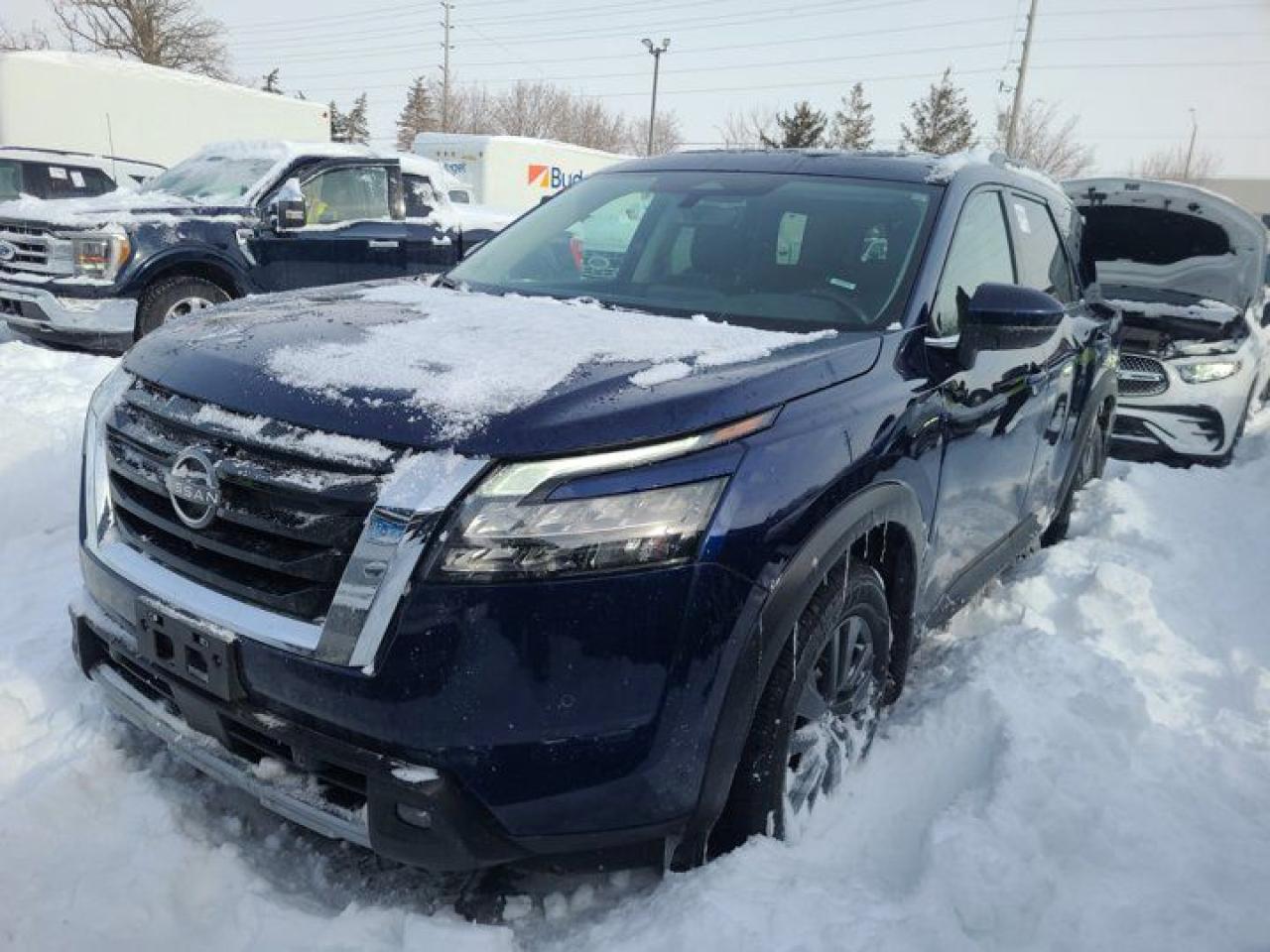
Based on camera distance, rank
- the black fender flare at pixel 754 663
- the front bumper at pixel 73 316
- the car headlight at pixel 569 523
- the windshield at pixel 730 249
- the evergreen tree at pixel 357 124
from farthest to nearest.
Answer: the evergreen tree at pixel 357 124 < the front bumper at pixel 73 316 < the windshield at pixel 730 249 < the black fender flare at pixel 754 663 < the car headlight at pixel 569 523

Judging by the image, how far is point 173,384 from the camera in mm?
2096

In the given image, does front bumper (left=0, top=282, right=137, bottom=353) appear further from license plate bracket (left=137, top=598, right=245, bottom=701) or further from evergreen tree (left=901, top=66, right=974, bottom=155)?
evergreen tree (left=901, top=66, right=974, bottom=155)

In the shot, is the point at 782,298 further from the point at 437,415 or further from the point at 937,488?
the point at 437,415

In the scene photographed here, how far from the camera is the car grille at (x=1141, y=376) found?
6441 millimetres

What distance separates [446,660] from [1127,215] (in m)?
7.77

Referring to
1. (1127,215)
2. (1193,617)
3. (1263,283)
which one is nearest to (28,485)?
(1193,617)

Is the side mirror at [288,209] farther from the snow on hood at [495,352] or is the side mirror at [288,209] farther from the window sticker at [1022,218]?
the window sticker at [1022,218]

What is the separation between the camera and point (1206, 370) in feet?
21.0

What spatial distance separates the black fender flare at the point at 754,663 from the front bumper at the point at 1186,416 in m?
5.30

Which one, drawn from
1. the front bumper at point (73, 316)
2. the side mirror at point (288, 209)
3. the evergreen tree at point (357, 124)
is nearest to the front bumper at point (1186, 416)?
the side mirror at point (288, 209)

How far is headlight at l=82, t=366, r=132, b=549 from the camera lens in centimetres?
228

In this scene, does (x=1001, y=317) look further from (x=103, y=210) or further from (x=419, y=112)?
(x=419, y=112)

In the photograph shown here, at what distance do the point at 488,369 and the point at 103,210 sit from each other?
648cm

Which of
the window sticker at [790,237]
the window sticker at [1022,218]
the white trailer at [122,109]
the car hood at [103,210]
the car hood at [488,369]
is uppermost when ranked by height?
the white trailer at [122,109]
